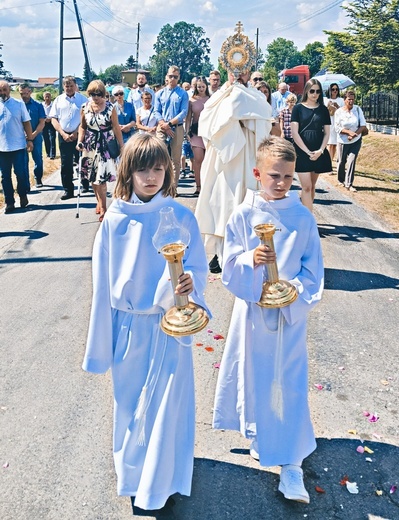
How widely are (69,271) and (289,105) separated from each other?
20.2 ft

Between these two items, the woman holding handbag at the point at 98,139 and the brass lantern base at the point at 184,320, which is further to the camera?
the woman holding handbag at the point at 98,139

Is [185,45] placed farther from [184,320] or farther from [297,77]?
[184,320]

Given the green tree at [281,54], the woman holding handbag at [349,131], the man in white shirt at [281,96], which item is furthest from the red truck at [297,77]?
the green tree at [281,54]

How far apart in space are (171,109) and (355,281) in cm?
570

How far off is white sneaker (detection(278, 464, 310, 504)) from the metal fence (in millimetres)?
27568

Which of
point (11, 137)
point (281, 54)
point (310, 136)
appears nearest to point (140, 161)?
point (310, 136)

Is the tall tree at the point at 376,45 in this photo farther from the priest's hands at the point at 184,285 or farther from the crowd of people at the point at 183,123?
the priest's hands at the point at 184,285

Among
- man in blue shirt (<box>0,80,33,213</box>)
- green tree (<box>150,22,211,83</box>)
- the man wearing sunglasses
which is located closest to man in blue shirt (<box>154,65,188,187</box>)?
the man wearing sunglasses

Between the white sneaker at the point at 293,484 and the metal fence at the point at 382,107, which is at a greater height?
the metal fence at the point at 382,107

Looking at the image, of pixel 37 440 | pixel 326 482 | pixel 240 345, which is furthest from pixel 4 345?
pixel 326 482

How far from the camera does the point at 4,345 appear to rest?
5043mm

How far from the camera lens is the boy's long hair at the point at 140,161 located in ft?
9.17

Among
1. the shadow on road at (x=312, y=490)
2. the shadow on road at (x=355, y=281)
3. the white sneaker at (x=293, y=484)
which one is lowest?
the shadow on road at (x=355, y=281)

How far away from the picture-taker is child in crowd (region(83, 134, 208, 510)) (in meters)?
2.79
